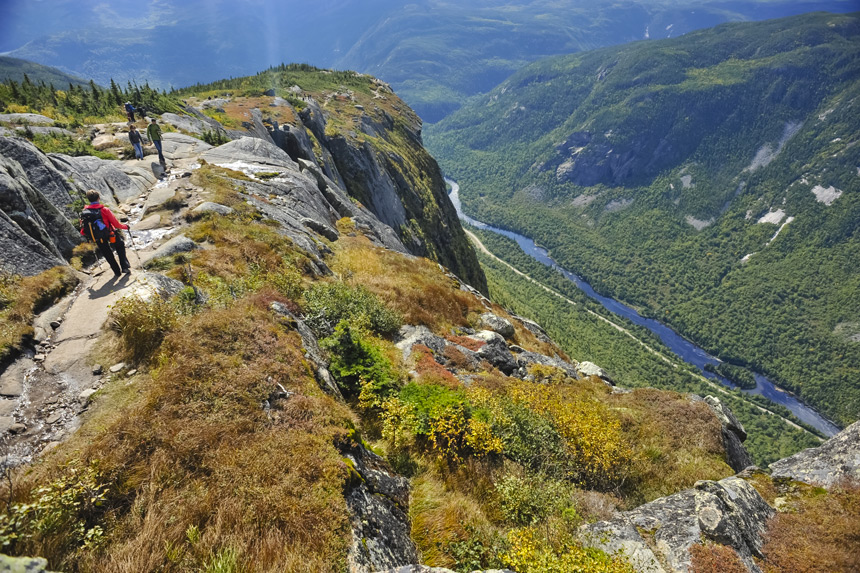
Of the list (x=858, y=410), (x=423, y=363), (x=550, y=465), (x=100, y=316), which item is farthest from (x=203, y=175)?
(x=858, y=410)

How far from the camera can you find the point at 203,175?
25359mm

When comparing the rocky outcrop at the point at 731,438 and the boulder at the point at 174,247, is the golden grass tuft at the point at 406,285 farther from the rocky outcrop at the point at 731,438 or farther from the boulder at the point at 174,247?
the rocky outcrop at the point at 731,438

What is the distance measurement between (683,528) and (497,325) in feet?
54.7

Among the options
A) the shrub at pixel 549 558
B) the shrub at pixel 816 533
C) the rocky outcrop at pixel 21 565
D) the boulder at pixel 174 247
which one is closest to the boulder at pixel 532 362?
the shrub at pixel 816 533

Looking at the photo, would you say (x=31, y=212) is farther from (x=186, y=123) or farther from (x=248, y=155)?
(x=186, y=123)

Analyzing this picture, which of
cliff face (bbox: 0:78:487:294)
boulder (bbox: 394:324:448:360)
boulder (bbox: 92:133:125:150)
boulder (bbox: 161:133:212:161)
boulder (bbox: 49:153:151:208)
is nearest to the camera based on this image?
cliff face (bbox: 0:78:487:294)

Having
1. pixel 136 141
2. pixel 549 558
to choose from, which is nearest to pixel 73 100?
A: pixel 136 141

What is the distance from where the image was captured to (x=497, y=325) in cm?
2683

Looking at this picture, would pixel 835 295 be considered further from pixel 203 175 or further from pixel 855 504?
pixel 203 175

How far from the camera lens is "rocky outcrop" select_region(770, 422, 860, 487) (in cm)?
1462

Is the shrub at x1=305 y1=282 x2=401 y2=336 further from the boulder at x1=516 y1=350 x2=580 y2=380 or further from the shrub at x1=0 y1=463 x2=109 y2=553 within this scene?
the shrub at x1=0 y1=463 x2=109 y2=553

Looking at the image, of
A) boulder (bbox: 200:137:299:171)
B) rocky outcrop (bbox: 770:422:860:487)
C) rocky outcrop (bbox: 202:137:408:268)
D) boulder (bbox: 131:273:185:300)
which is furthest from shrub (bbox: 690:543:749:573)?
boulder (bbox: 200:137:299:171)

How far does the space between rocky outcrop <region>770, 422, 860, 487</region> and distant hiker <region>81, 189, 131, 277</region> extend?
2651 centimetres

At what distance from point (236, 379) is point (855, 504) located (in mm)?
20054
